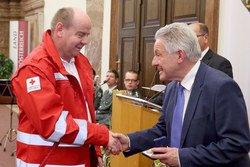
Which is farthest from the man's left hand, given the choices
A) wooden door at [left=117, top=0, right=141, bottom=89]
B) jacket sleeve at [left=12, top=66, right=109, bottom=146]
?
wooden door at [left=117, top=0, right=141, bottom=89]

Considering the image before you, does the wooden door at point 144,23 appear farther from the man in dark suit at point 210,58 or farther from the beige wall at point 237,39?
the man in dark suit at point 210,58

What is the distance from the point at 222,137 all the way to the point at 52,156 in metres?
0.96

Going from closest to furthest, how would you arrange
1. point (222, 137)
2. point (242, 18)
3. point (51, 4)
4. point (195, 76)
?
point (222, 137) < point (195, 76) < point (242, 18) < point (51, 4)

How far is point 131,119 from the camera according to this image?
10.4 ft

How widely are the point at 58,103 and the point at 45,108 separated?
82mm

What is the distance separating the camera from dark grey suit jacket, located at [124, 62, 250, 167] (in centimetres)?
176

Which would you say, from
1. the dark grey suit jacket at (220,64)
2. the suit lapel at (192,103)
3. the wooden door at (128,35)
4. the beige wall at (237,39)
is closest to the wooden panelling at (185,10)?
the beige wall at (237,39)

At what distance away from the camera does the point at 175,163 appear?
73.4 inches

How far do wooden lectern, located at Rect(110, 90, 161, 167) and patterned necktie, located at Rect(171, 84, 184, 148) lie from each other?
70 centimetres

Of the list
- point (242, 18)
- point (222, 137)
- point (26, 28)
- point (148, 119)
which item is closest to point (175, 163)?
point (222, 137)

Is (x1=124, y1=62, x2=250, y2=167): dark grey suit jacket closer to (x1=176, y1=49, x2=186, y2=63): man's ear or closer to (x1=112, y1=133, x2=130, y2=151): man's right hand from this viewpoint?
(x1=176, y1=49, x2=186, y2=63): man's ear

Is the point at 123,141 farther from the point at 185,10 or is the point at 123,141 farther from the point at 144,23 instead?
the point at 144,23

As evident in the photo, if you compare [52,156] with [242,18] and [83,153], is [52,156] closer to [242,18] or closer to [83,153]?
[83,153]

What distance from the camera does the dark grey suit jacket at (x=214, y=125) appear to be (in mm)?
1757
